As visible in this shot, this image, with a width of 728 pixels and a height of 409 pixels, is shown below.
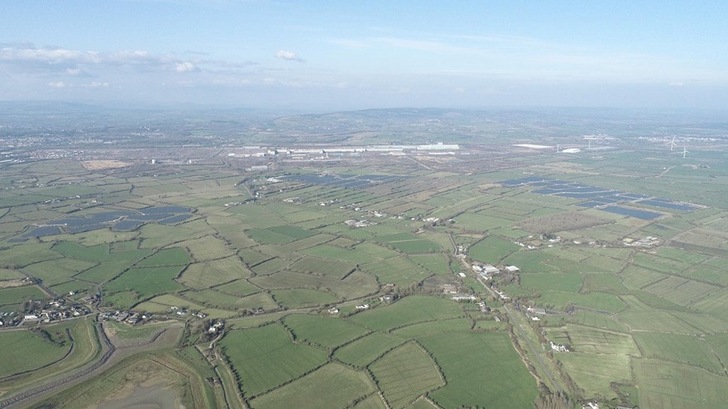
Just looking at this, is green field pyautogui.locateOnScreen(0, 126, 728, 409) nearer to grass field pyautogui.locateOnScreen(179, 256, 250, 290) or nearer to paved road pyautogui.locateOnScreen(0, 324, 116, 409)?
grass field pyautogui.locateOnScreen(179, 256, 250, 290)

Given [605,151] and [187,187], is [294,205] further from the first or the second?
[605,151]

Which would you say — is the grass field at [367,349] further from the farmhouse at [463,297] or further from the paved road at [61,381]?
the paved road at [61,381]

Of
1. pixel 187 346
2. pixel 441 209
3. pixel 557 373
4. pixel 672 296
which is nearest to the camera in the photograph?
pixel 557 373

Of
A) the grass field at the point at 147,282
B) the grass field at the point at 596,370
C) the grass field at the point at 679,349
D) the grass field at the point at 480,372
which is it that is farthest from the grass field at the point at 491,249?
the grass field at the point at 147,282

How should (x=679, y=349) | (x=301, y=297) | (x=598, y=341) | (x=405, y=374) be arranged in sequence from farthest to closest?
(x=301, y=297)
(x=598, y=341)
(x=679, y=349)
(x=405, y=374)

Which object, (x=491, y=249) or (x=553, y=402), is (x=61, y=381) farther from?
(x=491, y=249)

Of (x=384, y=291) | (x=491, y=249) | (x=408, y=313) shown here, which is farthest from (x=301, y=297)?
(x=491, y=249)

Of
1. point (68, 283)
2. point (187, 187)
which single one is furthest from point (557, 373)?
point (187, 187)

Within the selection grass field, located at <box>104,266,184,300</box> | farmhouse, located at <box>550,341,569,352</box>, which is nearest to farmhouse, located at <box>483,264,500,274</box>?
farmhouse, located at <box>550,341,569,352</box>
